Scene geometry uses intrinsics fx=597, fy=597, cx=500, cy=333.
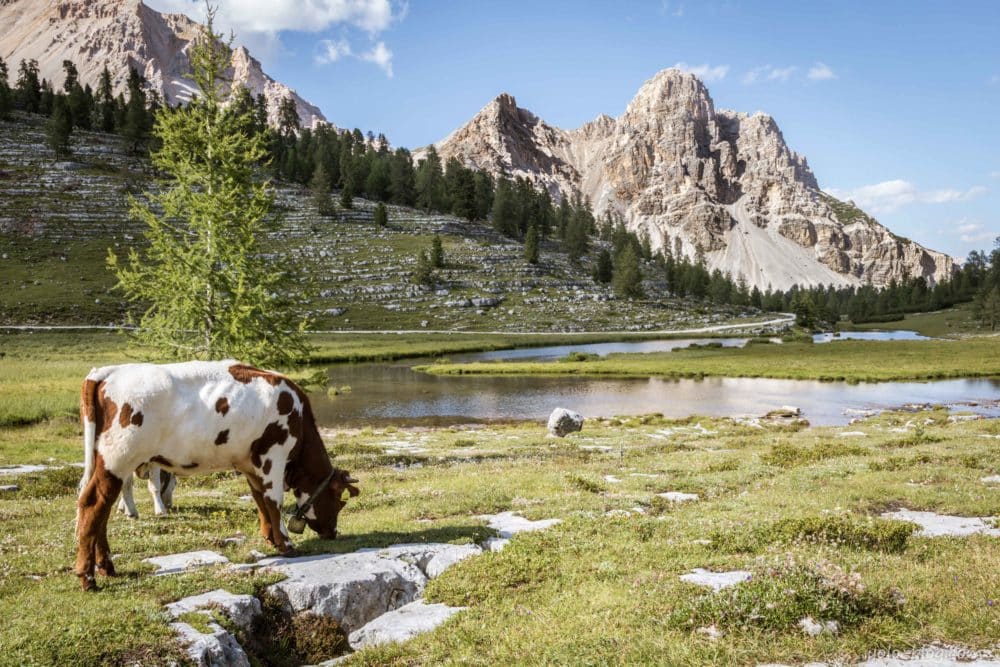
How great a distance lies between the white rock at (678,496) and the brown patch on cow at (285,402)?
10311 mm

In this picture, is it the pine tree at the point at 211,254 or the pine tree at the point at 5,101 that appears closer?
the pine tree at the point at 211,254

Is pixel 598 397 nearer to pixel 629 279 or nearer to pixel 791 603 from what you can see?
pixel 791 603

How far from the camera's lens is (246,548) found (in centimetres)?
1123

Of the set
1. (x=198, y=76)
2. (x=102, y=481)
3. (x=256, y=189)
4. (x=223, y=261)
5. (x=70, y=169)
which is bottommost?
(x=102, y=481)

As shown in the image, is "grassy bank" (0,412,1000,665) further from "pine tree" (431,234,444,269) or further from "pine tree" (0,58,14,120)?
"pine tree" (0,58,14,120)

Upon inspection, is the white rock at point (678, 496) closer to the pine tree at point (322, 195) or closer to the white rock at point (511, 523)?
the white rock at point (511, 523)

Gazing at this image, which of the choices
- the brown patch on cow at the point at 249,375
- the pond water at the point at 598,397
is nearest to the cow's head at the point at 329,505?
the brown patch on cow at the point at 249,375

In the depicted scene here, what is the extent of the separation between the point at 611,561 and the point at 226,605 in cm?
609

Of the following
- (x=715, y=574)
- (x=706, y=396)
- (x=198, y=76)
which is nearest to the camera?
(x=715, y=574)

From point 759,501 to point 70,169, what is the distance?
636ft

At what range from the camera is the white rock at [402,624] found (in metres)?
8.62

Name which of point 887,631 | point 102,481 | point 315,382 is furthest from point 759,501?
point 315,382

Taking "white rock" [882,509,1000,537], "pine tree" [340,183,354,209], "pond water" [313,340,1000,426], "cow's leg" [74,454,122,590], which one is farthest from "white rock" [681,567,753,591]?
"pine tree" [340,183,354,209]

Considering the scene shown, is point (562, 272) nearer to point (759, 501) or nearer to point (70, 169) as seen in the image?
point (70, 169)
